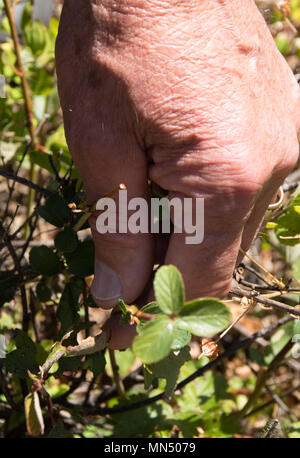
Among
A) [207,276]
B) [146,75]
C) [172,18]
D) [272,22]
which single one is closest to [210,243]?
[207,276]

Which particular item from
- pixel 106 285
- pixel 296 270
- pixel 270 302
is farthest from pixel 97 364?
pixel 296 270

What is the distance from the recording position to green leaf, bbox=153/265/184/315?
93cm

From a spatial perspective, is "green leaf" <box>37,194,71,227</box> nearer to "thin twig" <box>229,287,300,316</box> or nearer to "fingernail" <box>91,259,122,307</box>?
"fingernail" <box>91,259,122,307</box>

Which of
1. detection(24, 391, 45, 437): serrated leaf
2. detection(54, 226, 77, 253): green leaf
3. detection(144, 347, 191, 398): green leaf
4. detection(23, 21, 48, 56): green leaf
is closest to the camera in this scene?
detection(24, 391, 45, 437): serrated leaf

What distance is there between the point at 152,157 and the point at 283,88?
36cm

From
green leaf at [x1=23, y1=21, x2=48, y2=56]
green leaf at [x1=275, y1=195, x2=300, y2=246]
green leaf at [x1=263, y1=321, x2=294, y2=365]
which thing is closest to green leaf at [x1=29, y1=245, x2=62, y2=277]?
green leaf at [x1=275, y1=195, x2=300, y2=246]

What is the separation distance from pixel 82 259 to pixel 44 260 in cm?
10

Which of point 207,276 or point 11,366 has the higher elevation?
point 207,276

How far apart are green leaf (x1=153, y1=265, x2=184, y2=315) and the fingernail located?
1.43ft

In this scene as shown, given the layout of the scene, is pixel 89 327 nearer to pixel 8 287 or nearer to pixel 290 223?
pixel 8 287

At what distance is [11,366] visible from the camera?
1.33 meters

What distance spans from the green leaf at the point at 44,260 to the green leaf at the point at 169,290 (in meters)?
0.58

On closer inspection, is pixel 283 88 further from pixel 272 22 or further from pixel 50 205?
pixel 272 22

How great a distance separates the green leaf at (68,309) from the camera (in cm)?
142
